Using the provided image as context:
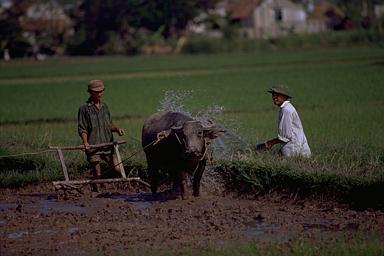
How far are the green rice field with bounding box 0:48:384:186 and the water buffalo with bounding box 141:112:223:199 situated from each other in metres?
0.38

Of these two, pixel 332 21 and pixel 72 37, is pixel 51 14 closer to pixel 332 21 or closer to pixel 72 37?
pixel 72 37

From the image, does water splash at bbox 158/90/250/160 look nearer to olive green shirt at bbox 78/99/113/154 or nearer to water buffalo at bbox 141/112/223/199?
water buffalo at bbox 141/112/223/199

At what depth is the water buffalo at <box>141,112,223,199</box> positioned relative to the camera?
29.5 feet

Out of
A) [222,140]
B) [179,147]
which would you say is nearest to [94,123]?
[179,147]

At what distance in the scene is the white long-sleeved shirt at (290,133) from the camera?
387 inches

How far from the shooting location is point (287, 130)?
983 centimetres

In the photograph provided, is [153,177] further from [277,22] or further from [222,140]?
[277,22]

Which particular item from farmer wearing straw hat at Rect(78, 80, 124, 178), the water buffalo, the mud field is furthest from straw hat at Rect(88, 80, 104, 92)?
the mud field

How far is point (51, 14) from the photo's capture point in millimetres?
65562

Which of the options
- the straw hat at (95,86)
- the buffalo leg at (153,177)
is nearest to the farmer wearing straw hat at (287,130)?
the buffalo leg at (153,177)

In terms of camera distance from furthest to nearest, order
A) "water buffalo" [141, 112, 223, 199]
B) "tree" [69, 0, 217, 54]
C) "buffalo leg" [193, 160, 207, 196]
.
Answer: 1. "tree" [69, 0, 217, 54]
2. "buffalo leg" [193, 160, 207, 196]
3. "water buffalo" [141, 112, 223, 199]

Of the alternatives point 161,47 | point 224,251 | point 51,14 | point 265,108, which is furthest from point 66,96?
point 51,14

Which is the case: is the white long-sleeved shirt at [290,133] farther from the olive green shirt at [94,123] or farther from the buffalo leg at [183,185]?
the olive green shirt at [94,123]

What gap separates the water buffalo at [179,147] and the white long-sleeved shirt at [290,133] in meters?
0.92
